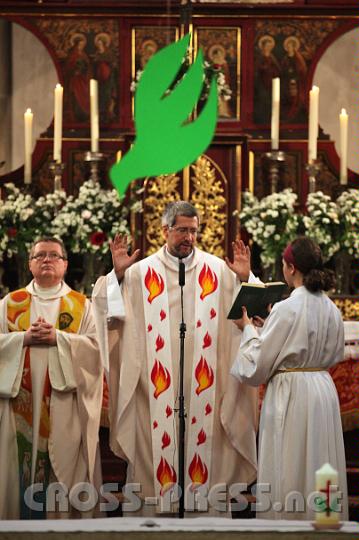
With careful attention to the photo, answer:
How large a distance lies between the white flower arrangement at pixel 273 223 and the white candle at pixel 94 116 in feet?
4.34

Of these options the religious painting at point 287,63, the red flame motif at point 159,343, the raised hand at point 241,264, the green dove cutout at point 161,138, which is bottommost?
the red flame motif at point 159,343

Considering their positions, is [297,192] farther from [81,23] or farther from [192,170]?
[81,23]

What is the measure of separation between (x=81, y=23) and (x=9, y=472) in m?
4.53

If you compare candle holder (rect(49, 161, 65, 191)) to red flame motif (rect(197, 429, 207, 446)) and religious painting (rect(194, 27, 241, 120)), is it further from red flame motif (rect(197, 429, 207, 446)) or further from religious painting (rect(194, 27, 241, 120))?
red flame motif (rect(197, 429, 207, 446))

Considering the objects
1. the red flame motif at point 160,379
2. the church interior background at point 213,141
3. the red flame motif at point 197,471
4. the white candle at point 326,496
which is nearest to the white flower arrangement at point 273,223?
the church interior background at point 213,141

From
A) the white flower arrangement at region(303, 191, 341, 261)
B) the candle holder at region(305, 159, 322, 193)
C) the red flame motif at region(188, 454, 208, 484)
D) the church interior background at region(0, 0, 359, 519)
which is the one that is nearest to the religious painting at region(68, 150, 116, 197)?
the church interior background at region(0, 0, 359, 519)

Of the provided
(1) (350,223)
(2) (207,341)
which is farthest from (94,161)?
(2) (207,341)

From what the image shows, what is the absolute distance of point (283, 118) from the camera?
10.6m

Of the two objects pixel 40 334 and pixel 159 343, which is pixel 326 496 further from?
pixel 40 334

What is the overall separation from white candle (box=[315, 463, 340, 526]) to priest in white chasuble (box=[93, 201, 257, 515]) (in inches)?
81.5

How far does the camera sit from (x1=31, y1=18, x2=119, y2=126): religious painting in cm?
1059

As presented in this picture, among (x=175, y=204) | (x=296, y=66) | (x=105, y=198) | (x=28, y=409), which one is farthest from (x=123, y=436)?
(x=296, y=66)

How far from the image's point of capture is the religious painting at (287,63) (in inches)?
417

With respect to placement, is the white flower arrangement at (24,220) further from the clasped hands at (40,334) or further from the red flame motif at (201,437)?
the red flame motif at (201,437)
